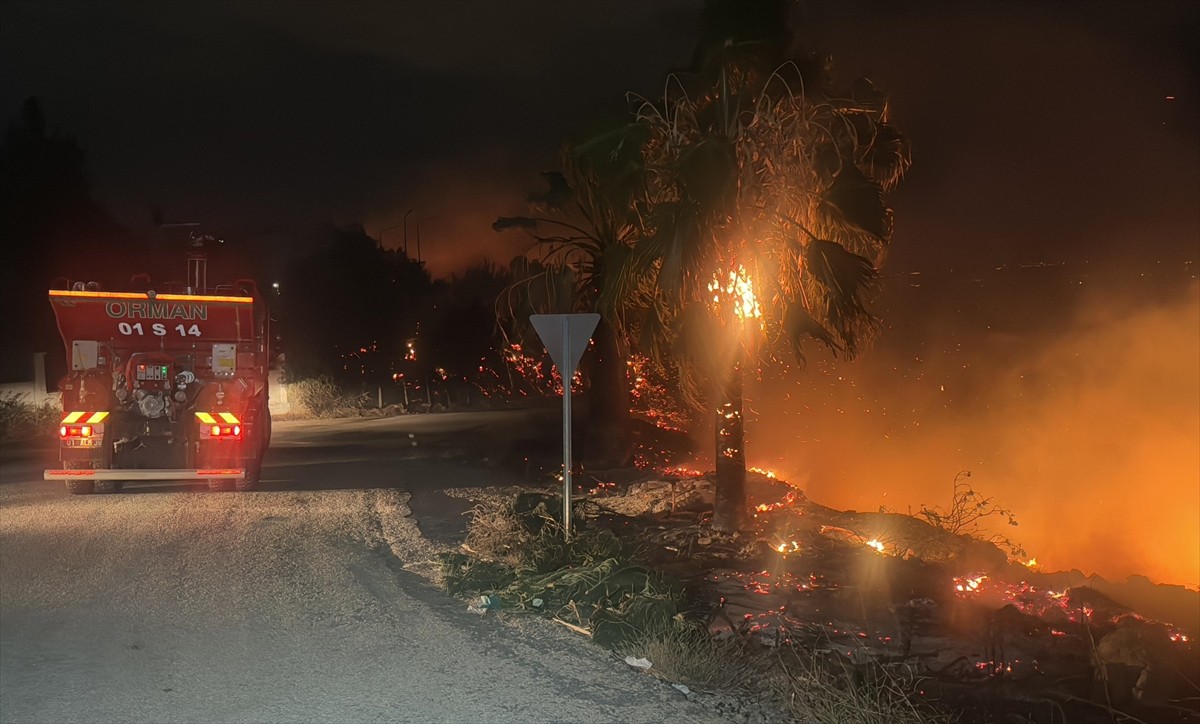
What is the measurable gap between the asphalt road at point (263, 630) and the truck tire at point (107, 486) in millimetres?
774

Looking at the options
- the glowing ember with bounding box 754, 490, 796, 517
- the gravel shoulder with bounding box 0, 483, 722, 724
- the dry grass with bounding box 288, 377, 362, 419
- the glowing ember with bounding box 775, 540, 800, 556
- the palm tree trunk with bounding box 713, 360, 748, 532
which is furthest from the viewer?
the dry grass with bounding box 288, 377, 362, 419

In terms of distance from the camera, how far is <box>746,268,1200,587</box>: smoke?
74.8 feet

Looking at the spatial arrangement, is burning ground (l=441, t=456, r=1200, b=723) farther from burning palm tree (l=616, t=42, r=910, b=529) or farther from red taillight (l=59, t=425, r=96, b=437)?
red taillight (l=59, t=425, r=96, b=437)

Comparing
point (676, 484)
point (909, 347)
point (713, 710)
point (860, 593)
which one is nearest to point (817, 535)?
point (860, 593)

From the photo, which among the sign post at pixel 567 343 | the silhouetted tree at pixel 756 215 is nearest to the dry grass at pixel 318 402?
the silhouetted tree at pixel 756 215

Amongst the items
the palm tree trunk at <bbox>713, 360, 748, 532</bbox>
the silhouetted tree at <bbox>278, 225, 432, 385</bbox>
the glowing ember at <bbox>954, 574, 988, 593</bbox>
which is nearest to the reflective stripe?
the palm tree trunk at <bbox>713, 360, 748, 532</bbox>

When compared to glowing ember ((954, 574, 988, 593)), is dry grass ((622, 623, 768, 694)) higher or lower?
higher

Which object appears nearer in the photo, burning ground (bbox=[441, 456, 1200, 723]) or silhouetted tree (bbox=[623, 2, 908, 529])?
burning ground (bbox=[441, 456, 1200, 723])

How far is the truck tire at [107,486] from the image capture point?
591 inches

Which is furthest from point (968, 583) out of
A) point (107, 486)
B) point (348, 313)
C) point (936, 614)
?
point (348, 313)

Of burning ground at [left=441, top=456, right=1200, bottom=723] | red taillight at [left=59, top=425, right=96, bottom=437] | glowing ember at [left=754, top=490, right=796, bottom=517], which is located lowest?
burning ground at [left=441, top=456, right=1200, bottom=723]

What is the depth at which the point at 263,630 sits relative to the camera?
7598mm

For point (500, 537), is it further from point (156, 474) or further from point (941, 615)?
point (156, 474)

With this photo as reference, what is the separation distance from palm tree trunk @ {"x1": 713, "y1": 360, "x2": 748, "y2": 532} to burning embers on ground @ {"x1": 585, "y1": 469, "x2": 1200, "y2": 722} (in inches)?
11.3
